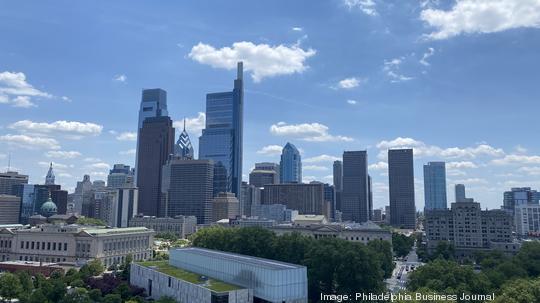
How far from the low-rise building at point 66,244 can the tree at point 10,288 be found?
5688 cm

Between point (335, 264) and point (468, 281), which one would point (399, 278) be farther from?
point (468, 281)

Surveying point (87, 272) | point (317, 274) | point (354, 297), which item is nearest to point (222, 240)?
point (87, 272)

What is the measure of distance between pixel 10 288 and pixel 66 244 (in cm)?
6910

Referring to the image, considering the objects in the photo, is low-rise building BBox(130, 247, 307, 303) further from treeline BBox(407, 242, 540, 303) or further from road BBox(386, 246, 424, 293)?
road BBox(386, 246, 424, 293)

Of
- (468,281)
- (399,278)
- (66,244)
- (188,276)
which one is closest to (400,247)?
(399,278)

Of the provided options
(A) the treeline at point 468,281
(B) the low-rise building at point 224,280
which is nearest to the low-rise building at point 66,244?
(B) the low-rise building at point 224,280

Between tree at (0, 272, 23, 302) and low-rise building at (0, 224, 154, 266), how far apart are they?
187 ft

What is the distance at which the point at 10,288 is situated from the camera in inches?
3364

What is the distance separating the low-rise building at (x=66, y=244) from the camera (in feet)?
488

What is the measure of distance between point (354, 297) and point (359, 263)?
20.9ft

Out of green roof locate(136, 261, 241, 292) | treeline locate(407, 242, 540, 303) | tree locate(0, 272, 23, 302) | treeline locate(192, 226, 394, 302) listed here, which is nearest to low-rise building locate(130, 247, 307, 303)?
green roof locate(136, 261, 241, 292)

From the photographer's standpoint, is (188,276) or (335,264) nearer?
(188,276)

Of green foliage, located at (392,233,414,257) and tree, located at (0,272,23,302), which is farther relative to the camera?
green foliage, located at (392,233,414,257)

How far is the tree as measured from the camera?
85.1 m
